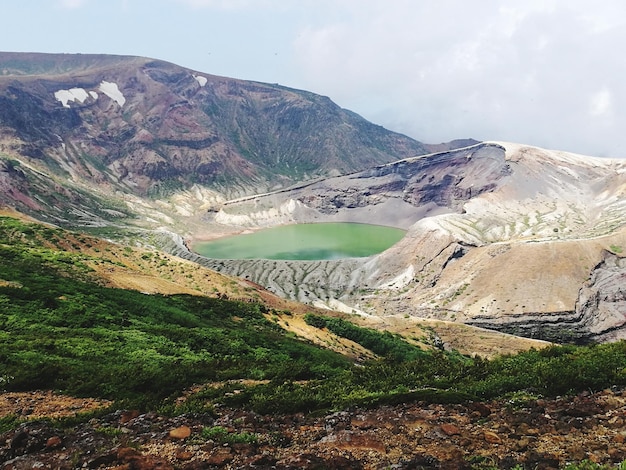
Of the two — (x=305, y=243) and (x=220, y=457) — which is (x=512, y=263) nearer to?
(x=220, y=457)

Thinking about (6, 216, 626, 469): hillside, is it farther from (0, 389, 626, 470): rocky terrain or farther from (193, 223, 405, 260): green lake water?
(193, 223, 405, 260): green lake water

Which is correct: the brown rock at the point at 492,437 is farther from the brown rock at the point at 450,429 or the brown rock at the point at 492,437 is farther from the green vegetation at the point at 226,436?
the green vegetation at the point at 226,436

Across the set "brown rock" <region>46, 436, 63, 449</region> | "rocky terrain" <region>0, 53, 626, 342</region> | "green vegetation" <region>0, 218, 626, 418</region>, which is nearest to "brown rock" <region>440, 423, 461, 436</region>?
"green vegetation" <region>0, 218, 626, 418</region>

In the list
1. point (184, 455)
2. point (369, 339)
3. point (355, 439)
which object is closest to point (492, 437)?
point (355, 439)

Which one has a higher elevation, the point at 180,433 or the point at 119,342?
the point at 180,433

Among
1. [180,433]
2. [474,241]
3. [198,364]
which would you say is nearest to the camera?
[180,433]

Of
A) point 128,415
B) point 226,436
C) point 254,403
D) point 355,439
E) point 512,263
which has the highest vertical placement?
point 512,263

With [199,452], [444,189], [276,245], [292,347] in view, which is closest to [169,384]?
[199,452]
